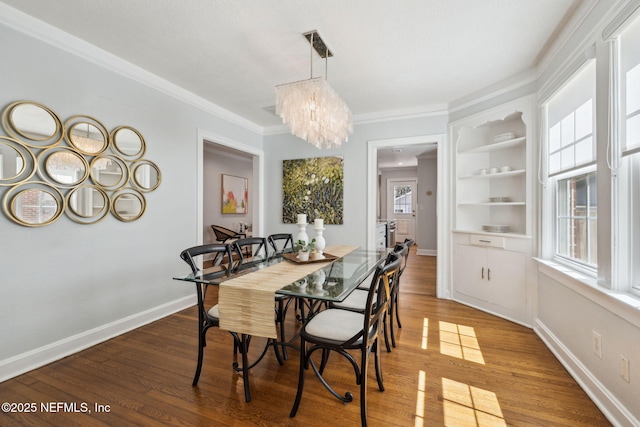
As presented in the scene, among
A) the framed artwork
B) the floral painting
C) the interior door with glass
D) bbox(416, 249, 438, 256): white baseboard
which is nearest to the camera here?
the floral painting

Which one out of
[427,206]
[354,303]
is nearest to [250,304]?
[354,303]

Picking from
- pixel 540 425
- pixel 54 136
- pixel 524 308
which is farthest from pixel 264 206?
pixel 540 425

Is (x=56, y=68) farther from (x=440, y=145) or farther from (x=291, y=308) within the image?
(x=440, y=145)

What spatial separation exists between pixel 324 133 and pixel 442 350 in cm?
211

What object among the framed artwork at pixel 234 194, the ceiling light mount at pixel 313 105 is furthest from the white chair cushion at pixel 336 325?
the framed artwork at pixel 234 194

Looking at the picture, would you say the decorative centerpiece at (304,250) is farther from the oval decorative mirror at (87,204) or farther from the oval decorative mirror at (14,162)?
the oval decorative mirror at (14,162)

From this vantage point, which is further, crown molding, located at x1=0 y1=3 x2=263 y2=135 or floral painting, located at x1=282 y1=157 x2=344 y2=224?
floral painting, located at x1=282 y1=157 x2=344 y2=224

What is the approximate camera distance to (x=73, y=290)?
2334 mm

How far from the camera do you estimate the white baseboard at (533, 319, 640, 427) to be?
4.86 feet

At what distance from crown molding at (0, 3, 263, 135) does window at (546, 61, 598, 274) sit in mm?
3752

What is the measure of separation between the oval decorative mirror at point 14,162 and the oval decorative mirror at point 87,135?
0.30 metres

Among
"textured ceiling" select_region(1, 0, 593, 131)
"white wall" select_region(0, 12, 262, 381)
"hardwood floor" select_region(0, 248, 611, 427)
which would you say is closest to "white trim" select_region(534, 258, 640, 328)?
"hardwood floor" select_region(0, 248, 611, 427)

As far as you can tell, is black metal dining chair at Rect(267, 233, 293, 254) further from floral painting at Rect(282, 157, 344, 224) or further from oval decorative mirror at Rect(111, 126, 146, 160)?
oval decorative mirror at Rect(111, 126, 146, 160)

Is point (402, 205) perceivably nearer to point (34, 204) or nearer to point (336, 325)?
point (336, 325)
